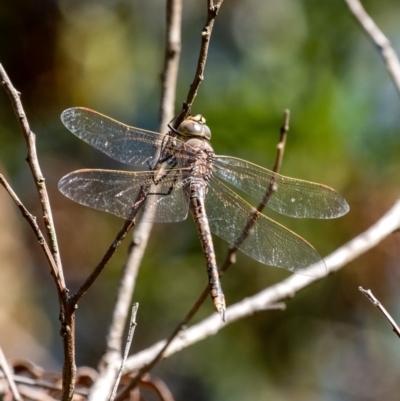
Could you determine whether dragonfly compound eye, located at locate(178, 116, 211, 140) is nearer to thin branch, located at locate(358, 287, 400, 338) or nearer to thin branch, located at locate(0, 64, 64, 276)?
thin branch, located at locate(0, 64, 64, 276)

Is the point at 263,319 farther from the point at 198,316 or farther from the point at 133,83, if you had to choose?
the point at 133,83

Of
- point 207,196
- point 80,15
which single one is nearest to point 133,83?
point 80,15

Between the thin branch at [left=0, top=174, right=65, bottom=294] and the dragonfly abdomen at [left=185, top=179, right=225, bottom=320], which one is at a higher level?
the dragonfly abdomen at [left=185, top=179, right=225, bottom=320]

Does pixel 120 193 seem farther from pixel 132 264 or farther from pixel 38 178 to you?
pixel 38 178

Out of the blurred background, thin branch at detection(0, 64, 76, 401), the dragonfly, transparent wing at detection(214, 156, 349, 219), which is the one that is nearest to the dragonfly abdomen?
the dragonfly

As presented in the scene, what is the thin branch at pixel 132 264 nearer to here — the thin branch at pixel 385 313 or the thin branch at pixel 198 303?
the thin branch at pixel 198 303

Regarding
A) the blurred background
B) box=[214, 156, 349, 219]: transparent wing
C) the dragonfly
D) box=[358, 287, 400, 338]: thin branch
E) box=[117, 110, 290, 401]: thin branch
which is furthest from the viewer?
the blurred background

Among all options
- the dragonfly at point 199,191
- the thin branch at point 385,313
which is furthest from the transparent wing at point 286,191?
the thin branch at point 385,313
